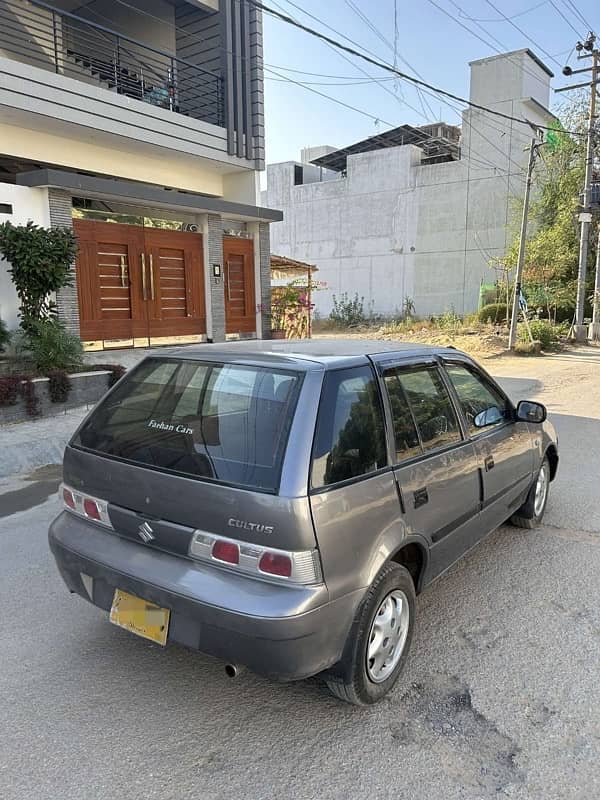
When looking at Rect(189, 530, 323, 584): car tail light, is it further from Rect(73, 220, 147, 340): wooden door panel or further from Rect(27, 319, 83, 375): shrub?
Rect(73, 220, 147, 340): wooden door panel

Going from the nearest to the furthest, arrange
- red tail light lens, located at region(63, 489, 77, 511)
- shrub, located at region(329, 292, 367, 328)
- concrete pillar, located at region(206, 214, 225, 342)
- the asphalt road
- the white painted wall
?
the asphalt road < red tail light lens, located at region(63, 489, 77, 511) < the white painted wall < concrete pillar, located at region(206, 214, 225, 342) < shrub, located at region(329, 292, 367, 328)

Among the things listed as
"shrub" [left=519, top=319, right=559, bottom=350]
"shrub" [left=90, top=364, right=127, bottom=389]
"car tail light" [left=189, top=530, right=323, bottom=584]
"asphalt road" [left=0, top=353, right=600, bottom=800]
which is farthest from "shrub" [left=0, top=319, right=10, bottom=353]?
"shrub" [left=519, top=319, right=559, bottom=350]

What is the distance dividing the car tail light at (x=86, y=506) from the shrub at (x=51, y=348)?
6.30m

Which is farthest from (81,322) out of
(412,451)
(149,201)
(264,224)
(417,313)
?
(417,313)

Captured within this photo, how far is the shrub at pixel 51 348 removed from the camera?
29.2ft

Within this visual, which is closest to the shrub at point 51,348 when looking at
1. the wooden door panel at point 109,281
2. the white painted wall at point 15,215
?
the white painted wall at point 15,215

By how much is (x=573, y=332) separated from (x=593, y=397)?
12220 millimetres

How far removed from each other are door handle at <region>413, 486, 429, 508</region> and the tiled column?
478 inches

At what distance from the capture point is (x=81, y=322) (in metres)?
11.1

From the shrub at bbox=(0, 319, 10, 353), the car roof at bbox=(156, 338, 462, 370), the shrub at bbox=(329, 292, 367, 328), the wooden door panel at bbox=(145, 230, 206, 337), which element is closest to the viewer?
the car roof at bbox=(156, 338, 462, 370)

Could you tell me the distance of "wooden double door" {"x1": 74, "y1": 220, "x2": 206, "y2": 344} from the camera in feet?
36.9

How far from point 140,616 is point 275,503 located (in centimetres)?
85

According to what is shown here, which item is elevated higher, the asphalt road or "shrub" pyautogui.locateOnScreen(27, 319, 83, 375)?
"shrub" pyautogui.locateOnScreen(27, 319, 83, 375)

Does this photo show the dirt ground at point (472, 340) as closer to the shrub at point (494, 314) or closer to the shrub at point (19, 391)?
the shrub at point (494, 314)
